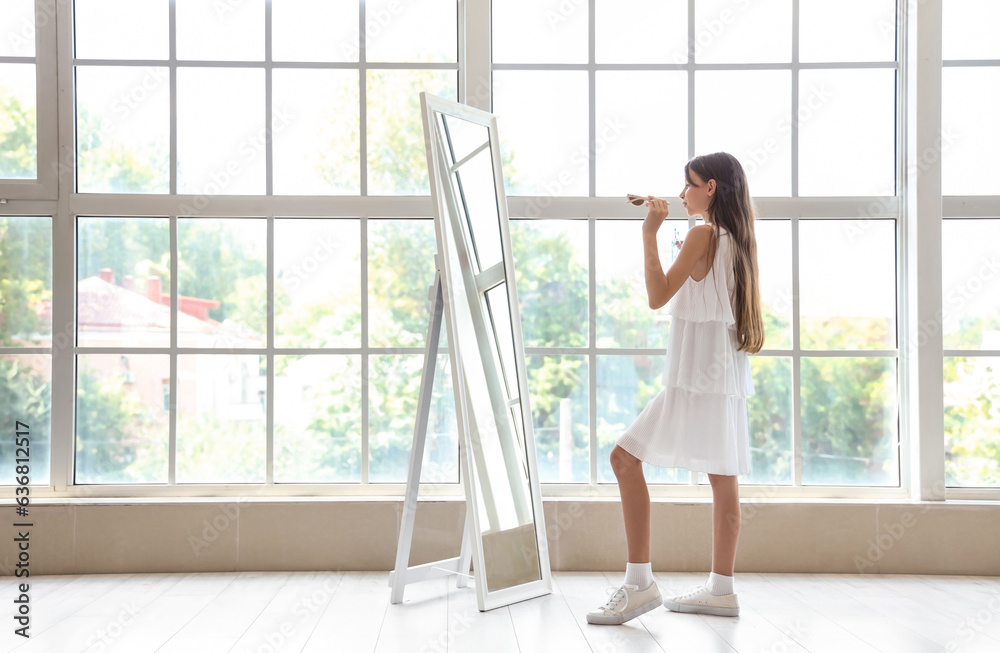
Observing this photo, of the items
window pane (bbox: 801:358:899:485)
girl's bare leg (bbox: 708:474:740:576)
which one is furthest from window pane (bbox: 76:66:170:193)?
window pane (bbox: 801:358:899:485)

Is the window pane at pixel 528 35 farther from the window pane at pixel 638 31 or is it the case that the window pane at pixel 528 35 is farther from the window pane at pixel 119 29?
the window pane at pixel 119 29

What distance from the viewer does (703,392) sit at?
2320 millimetres

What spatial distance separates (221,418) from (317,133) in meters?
1.22

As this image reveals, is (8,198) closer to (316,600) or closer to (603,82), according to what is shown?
(316,600)

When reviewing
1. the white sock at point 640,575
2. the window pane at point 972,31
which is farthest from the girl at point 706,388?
the window pane at point 972,31

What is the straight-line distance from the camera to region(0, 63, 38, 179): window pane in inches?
120

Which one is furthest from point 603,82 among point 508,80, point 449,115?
point 449,115

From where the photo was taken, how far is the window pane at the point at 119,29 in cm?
306

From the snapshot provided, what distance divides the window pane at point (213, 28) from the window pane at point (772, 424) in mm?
2451

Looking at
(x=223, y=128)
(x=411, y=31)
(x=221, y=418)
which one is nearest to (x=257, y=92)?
(x=223, y=128)

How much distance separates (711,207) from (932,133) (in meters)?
1.29

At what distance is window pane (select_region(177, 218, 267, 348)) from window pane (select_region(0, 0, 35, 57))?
0.95 metres

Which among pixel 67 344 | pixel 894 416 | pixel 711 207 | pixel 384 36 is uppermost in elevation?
pixel 384 36

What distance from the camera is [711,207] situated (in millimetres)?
2422
